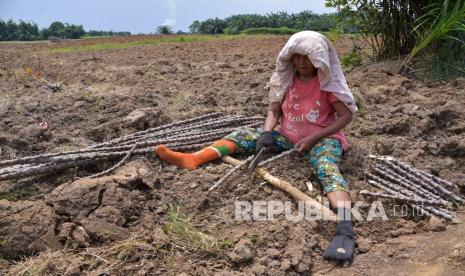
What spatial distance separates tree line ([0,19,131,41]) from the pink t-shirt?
111 ft

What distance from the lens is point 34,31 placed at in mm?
35312

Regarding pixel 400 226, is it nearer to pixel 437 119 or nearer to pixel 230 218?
pixel 230 218

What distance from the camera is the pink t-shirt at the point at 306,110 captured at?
3.26 meters

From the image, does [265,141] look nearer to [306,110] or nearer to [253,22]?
[306,110]

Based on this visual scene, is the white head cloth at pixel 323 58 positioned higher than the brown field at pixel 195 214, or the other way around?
the white head cloth at pixel 323 58

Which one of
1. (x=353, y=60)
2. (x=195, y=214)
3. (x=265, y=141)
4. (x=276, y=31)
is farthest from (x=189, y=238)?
(x=276, y=31)

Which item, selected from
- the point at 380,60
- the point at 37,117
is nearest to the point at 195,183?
the point at 37,117

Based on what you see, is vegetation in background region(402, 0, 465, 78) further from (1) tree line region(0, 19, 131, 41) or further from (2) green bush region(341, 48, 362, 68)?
(1) tree line region(0, 19, 131, 41)

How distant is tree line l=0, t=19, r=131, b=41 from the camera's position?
108 ft

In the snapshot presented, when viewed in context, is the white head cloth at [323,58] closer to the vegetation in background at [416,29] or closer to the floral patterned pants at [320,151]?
the floral patterned pants at [320,151]

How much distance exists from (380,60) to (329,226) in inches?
165

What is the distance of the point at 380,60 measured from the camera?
6.29 metres

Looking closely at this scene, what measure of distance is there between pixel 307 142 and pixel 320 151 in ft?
0.35

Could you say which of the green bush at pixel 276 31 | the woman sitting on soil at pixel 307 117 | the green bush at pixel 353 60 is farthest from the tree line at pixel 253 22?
the woman sitting on soil at pixel 307 117
